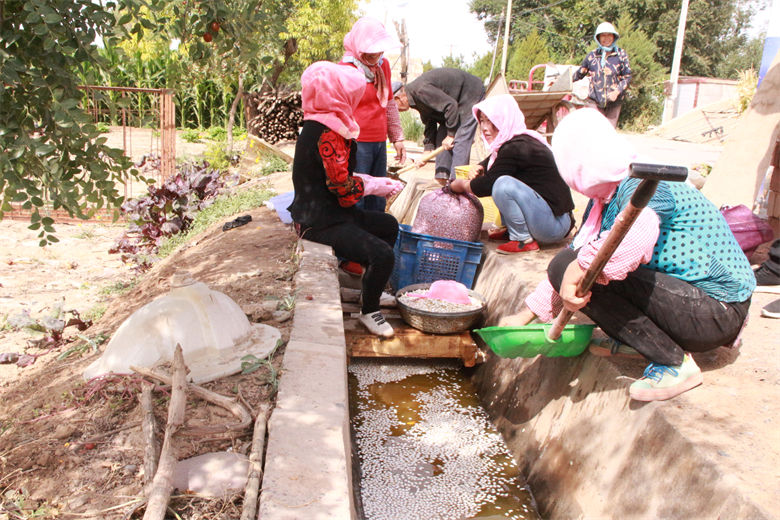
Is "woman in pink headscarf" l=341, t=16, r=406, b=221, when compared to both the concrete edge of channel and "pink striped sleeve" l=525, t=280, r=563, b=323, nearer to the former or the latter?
the concrete edge of channel

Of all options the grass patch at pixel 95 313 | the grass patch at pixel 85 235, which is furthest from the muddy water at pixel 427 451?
the grass patch at pixel 85 235

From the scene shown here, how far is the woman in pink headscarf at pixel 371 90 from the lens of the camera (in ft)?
13.4

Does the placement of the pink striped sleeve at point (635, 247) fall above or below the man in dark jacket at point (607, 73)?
below

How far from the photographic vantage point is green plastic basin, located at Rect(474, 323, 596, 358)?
97.3 inches

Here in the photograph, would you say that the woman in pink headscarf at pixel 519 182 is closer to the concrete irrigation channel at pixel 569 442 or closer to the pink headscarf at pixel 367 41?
the pink headscarf at pixel 367 41

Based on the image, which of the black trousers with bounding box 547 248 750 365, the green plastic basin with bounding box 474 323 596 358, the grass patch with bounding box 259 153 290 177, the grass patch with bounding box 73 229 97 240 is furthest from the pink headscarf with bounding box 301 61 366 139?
the grass patch with bounding box 259 153 290 177

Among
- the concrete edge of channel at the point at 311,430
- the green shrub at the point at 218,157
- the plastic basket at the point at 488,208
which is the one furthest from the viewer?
the green shrub at the point at 218,157

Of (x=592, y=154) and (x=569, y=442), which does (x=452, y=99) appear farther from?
(x=569, y=442)

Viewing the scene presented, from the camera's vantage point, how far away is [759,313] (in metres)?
3.07

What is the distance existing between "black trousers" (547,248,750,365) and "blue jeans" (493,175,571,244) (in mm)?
1682

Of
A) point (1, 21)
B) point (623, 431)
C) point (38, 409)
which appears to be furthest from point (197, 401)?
point (623, 431)

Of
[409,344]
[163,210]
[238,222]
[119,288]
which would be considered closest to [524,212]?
[409,344]

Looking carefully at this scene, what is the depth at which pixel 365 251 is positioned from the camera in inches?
136

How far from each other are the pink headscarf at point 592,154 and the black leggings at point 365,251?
1.38 meters
